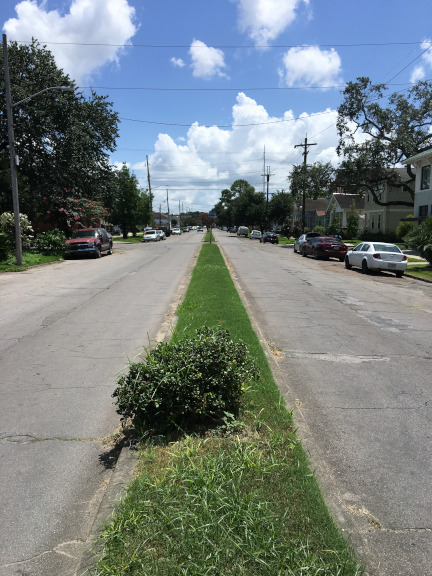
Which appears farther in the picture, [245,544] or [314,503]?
[314,503]

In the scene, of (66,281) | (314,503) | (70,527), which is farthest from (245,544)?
(66,281)

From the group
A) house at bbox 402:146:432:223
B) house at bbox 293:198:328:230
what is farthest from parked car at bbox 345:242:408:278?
house at bbox 293:198:328:230

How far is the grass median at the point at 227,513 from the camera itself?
239cm

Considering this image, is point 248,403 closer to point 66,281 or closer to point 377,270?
point 66,281

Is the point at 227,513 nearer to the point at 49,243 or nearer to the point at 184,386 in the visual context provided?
the point at 184,386

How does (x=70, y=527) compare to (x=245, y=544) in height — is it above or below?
below

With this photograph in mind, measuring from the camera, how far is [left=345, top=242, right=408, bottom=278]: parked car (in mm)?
19797

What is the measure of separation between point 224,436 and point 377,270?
62.9 ft

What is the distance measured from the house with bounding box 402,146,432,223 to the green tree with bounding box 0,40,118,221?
25.0 m

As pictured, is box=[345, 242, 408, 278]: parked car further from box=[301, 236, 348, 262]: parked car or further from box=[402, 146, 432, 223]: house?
box=[402, 146, 432, 223]: house

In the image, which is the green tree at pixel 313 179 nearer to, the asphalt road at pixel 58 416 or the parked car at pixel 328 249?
the parked car at pixel 328 249

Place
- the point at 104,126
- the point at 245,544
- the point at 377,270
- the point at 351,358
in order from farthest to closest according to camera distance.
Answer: the point at 104,126 → the point at 377,270 → the point at 351,358 → the point at 245,544

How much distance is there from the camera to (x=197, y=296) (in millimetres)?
11477

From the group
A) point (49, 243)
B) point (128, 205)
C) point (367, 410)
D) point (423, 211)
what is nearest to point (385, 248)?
point (367, 410)
